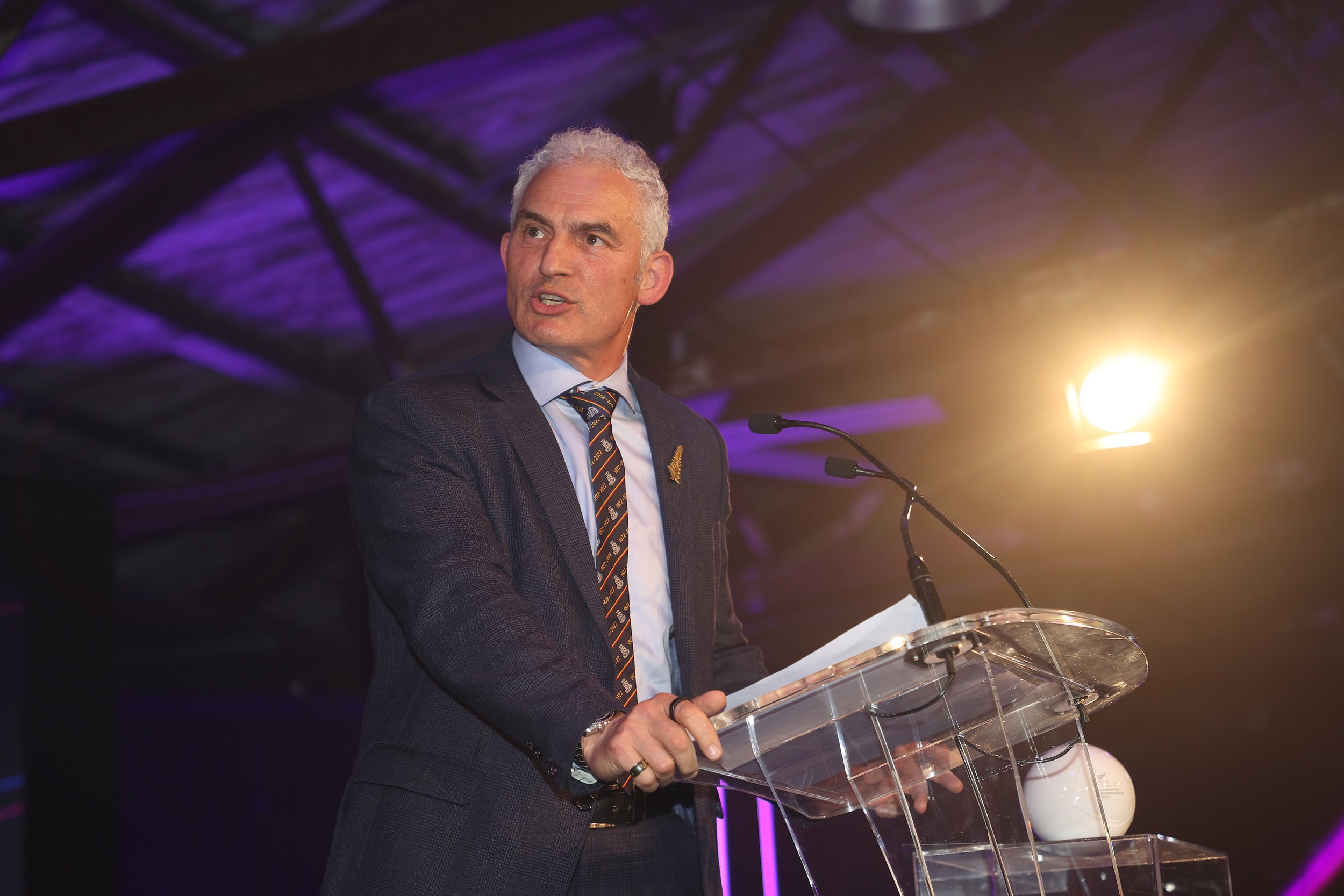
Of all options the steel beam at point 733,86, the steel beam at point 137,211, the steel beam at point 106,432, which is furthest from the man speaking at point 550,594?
the steel beam at point 106,432

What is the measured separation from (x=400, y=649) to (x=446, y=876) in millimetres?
374

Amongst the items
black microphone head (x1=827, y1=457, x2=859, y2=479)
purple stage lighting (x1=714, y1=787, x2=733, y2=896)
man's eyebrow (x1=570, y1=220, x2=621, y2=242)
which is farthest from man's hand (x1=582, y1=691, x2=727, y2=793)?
man's eyebrow (x1=570, y1=220, x2=621, y2=242)

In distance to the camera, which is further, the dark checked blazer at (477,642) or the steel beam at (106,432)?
the steel beam at (106,432)

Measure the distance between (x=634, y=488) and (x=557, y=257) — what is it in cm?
46

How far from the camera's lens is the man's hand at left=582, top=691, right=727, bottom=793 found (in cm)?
122

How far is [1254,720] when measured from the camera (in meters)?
5.04

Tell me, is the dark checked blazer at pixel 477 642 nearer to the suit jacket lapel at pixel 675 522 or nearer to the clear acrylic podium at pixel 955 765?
the suit jacket lapel at pixel 675 522

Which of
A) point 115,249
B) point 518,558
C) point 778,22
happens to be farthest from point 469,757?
point 115,249

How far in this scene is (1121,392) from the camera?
496cm

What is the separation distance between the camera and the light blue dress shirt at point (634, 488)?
185cm

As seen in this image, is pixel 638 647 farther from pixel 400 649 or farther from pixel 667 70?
pixel 667 70

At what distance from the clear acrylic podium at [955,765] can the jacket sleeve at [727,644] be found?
67 cm

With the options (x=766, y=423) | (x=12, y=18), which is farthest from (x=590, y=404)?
(x=12, y=18)

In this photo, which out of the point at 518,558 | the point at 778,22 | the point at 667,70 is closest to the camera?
the point at 518,558
